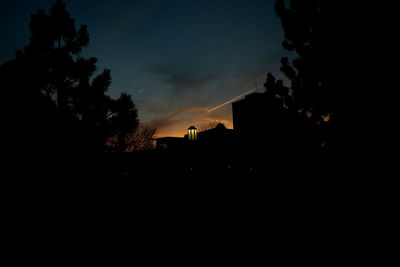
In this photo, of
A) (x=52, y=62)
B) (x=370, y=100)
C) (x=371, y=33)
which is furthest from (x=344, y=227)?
(x=52, y=62)

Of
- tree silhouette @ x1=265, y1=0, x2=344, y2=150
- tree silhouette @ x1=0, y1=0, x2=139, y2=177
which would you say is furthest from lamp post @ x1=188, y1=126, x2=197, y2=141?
tree silhouette @ x1=265, y1=0, x2=344, y2=150

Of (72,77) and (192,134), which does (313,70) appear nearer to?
(72,77)

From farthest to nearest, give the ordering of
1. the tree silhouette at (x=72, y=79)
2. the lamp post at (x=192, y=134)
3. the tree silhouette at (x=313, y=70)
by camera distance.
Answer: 1. the lamp post at (x=192, y=134)
2. the tree silhouette at (x=72, y=79)
3. the tree silhouette at (x=313, y=70)

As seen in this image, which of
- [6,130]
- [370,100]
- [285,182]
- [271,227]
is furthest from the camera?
[285,182]

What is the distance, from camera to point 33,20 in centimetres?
743

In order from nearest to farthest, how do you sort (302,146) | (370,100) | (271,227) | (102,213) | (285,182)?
(370,100)
(271,227)
(302,146)
(102,213)
(285,182)

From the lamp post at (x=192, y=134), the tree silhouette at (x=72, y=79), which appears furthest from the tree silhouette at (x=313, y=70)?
the lamp post at (x=192, y=134)

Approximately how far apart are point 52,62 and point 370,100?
10.8m

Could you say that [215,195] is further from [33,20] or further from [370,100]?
[33,20]

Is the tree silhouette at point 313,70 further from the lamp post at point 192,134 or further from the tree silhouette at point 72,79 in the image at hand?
the lamp post at point 192,134

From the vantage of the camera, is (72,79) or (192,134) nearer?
(72,79)

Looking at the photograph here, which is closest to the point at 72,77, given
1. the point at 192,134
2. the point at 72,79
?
the point at 72,79

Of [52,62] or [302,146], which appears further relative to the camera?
[52,62]

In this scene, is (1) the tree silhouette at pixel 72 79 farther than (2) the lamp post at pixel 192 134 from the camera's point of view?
No
